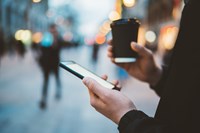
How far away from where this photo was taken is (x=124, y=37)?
2357mm

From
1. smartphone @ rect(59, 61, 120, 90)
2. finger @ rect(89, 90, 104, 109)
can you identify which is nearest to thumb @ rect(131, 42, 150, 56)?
smartphone @ rect(59, 61, 120, 90)

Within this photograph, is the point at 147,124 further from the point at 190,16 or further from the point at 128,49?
the point at 128,49

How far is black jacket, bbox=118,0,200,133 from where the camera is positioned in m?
1.28

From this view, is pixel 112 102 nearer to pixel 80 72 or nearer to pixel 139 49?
pixel 80 72

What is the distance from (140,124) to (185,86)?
0.83 ft

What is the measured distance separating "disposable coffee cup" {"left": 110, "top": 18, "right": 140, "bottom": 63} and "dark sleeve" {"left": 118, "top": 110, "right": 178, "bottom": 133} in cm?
92

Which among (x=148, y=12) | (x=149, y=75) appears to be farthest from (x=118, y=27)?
(x=148, y=12)

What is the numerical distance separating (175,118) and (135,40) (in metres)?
1.14

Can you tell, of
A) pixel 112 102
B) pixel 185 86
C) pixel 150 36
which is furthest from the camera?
pixel 150 36

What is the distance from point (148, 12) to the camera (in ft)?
201

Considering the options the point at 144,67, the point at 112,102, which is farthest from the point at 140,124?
the point at 144,67

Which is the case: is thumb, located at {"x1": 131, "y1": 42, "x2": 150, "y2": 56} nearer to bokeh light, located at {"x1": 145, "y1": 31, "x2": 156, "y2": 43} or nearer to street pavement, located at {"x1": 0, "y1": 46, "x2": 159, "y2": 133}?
street pavement, located at {"x1": 0, "y1": 46, "x2": 159, "y2": 133}

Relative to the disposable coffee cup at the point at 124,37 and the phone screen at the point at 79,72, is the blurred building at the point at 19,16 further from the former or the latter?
the phone screen at the point at 79,72

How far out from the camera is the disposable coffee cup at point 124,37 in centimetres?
234
